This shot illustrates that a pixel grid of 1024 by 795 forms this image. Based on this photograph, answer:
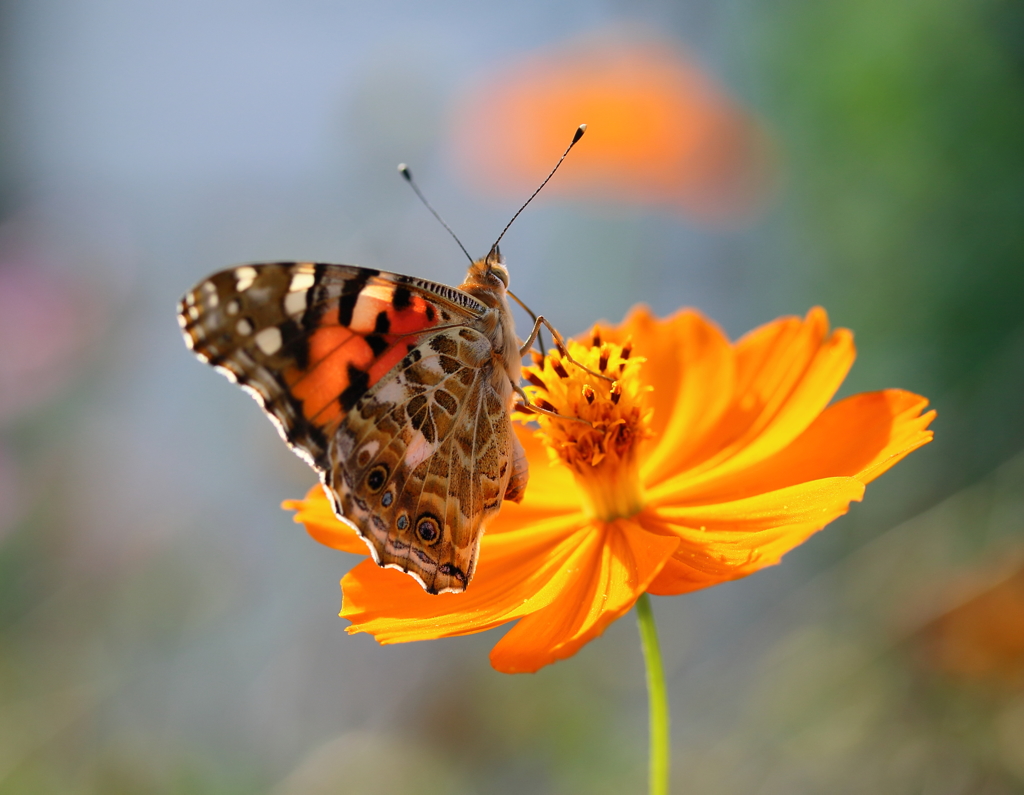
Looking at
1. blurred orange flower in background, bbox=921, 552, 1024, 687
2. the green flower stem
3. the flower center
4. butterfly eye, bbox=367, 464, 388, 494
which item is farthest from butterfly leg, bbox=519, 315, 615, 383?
blurred orange flower in background, bbox=921, 552, 1024, 687

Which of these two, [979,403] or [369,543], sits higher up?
[979,403]

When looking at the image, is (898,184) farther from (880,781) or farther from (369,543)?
(369,543)

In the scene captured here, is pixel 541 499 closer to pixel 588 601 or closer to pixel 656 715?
pixel 588 601

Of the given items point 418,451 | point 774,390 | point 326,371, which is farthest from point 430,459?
point 774,390

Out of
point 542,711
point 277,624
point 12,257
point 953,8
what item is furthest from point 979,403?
point 12,257

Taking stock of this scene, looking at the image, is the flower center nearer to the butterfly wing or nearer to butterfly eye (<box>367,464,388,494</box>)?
the butterfly wing

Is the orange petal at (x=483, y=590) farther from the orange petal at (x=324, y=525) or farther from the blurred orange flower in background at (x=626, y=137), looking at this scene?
the blurred orange flower in background at (x=626, y=137)
